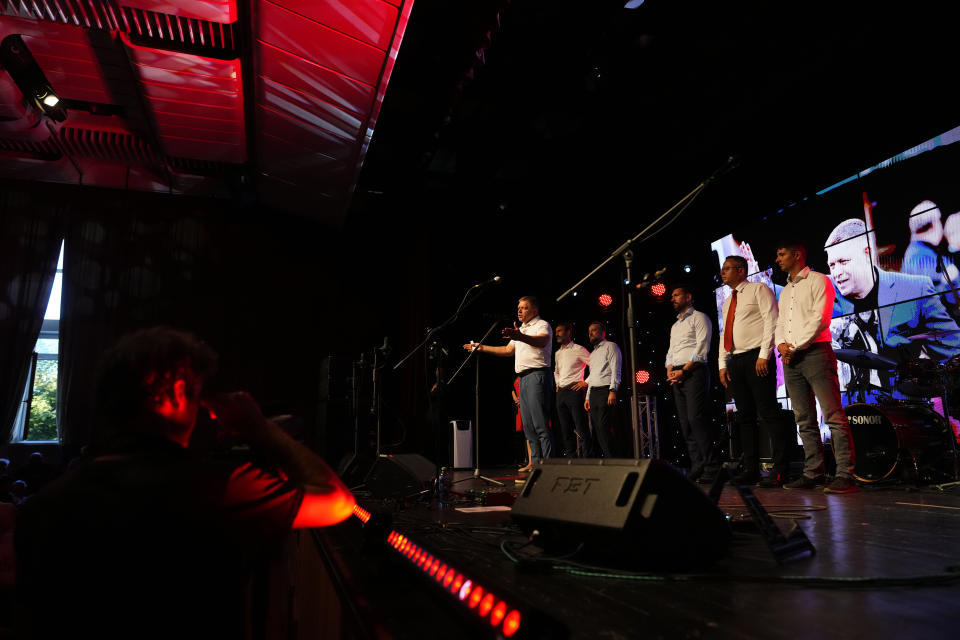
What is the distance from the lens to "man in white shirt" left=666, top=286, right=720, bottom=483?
4.55m

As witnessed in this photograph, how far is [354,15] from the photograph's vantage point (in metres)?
4.66

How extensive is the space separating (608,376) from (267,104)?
15.6 ft

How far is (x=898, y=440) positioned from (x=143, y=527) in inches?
206

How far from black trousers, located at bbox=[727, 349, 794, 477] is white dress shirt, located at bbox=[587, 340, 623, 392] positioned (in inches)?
53.4

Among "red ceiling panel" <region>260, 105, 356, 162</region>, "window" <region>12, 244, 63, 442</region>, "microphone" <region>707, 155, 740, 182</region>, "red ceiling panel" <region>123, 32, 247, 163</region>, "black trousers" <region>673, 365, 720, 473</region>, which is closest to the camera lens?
"microphone" <region>707, 155, 740, 182</region>

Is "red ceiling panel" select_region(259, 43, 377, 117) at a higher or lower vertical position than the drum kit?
higher

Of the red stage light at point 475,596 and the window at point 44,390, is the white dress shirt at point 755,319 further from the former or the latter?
the window at point 44,390

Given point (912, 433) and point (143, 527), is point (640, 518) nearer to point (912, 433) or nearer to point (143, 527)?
point (143, 527)

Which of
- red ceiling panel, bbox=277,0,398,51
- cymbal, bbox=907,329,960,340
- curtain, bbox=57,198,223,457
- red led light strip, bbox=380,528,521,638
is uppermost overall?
red ceiling panel, bbox=277,0,398,51

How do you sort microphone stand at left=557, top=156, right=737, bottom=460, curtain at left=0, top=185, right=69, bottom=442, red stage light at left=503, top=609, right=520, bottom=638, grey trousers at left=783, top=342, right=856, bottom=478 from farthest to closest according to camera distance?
curtain at left=0, top=185, right=69, bottom=442 < grey trousers at left=783, top=342, right=856, bottom=478 < microphone stand at left=557, top=156, right=737, bottom=460 < red stage light at left=503, top=609, right=520, bottom=638

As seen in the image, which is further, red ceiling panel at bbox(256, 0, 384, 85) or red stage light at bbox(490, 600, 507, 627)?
red ceiling panel at bbox(256, 0, 384, 85)

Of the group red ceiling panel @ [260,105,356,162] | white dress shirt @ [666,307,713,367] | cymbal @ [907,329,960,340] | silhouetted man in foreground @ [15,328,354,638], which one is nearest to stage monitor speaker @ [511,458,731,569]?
silhouetted man in foreground @ [15,328,354,638]

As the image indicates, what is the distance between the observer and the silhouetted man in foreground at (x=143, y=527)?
2.97 feet

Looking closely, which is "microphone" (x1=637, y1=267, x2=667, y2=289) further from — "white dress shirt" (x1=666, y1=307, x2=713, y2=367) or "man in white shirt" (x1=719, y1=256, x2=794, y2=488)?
"white dress shirt" (x1=666, y1=307, x2=713, y2=367)
